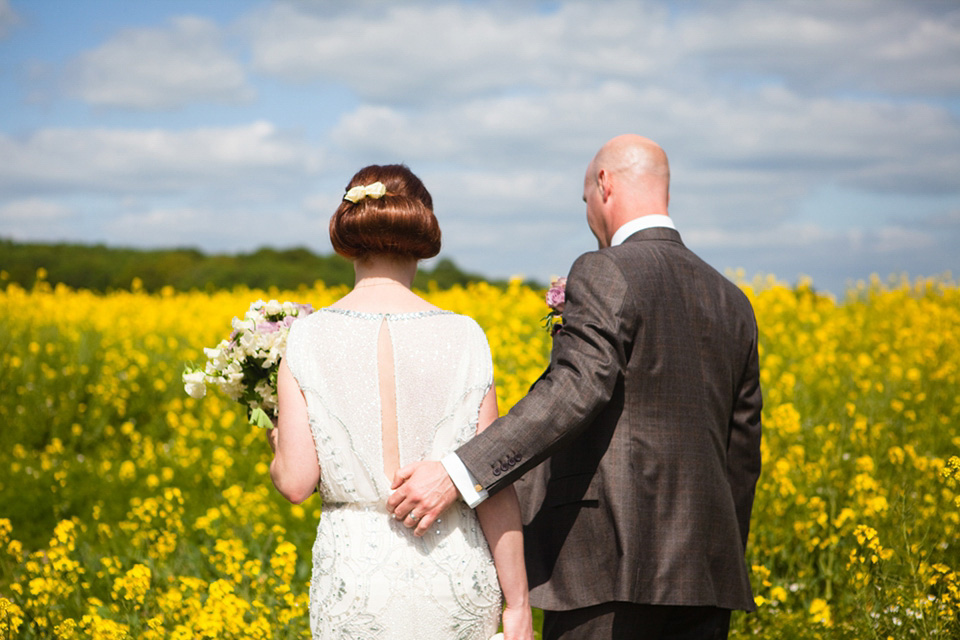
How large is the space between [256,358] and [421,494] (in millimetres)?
785

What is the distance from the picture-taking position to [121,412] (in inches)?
321

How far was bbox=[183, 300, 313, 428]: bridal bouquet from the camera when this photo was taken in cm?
250

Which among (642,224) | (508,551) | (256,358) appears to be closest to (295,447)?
(256,358)

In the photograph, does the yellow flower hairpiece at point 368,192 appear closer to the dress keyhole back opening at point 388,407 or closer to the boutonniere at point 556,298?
the dress keyhole back opening at point 388,407

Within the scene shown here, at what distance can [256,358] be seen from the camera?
2527mm

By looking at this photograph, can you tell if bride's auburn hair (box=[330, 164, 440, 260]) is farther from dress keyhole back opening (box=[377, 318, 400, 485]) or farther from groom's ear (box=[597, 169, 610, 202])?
groom's ear (box=[597, 169, 610, 202])

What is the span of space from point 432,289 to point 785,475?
7.46 m

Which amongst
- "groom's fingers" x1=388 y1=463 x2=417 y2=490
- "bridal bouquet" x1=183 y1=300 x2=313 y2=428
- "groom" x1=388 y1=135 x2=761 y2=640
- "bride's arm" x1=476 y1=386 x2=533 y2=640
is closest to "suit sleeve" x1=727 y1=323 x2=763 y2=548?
"groom" x1=388 y1=135 x2=761 y2=640

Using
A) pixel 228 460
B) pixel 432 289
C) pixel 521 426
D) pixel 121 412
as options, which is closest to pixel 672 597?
pixel 521 426

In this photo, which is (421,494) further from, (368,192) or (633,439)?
(368,192)

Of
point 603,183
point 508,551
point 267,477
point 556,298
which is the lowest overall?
point 267,477

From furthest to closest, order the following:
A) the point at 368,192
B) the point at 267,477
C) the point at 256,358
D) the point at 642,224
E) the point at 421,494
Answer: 1. the point at 267,477
2. the point at 256,358
3. the point at 642,224
4. the point at 368,192
5. the point at 421,494

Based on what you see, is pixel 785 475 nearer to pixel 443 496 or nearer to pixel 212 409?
pixel 443 496

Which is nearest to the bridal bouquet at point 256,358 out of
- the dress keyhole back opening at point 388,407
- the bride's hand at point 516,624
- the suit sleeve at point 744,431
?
the dress keyhole back opening at point 388,407
